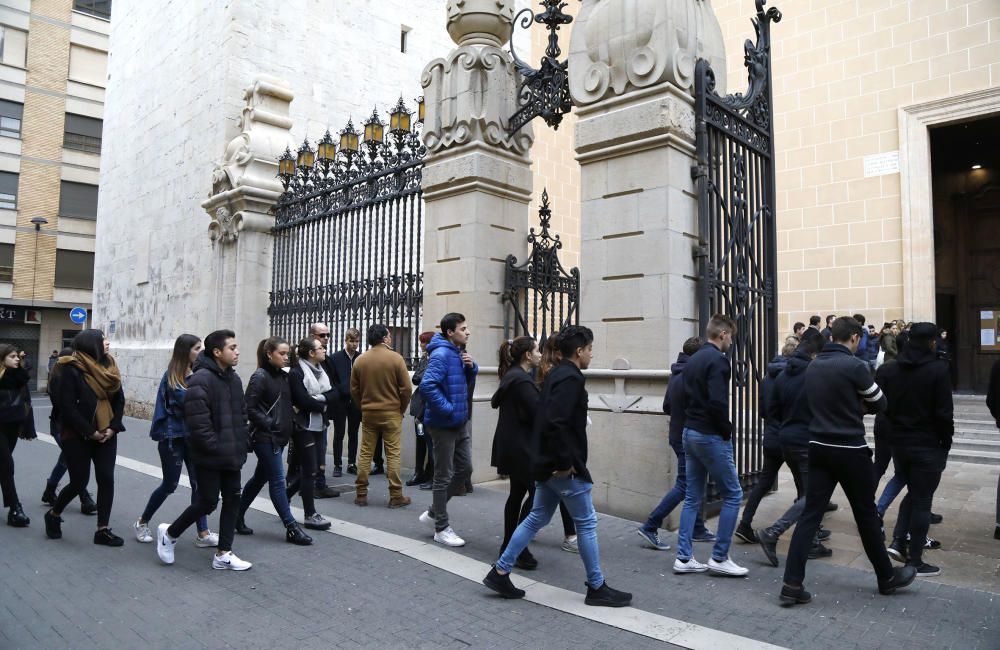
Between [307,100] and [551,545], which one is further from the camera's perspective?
[307,100]

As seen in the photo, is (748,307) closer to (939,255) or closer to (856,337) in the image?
(856,337)

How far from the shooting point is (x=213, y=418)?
17.1 ft

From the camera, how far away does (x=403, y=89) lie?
58.3 ft

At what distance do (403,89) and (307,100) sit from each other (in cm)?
294

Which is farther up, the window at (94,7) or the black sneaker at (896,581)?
the window at (94,7)

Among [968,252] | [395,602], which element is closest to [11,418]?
[395,602]

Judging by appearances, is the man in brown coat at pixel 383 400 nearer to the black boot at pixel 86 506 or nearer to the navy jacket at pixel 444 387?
the navy jacket at pixel 444 387

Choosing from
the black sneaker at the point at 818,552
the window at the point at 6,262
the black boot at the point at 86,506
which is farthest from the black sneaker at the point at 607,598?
the window at the point at 6,262

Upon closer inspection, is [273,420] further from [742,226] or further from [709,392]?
[742,226]

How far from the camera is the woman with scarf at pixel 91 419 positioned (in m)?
5.87

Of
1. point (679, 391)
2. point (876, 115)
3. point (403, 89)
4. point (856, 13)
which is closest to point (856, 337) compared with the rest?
point (679, 391)

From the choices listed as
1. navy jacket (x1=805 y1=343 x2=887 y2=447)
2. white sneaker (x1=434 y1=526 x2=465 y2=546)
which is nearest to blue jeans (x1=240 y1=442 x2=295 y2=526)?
white sneaker (x1=434 y1=526 x2=465 y2=546)

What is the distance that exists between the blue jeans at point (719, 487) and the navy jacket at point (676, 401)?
21.8 inches

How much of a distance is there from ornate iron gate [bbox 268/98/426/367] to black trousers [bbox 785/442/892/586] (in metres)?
6.08
